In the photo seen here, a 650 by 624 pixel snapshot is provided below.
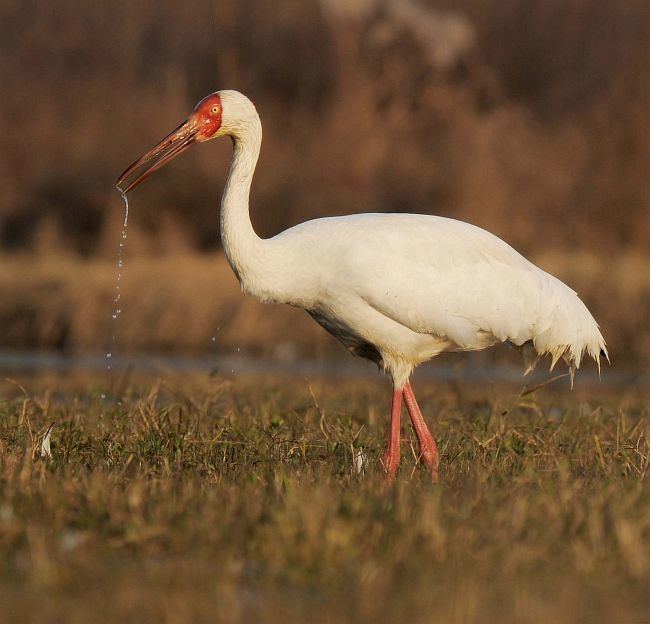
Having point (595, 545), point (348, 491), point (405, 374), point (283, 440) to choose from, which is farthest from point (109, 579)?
point (405, 374)

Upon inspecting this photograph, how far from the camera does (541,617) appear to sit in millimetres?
3898

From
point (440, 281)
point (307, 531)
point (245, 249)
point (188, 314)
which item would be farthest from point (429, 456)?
point (188, 314)

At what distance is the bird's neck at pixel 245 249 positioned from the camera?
6.34 m

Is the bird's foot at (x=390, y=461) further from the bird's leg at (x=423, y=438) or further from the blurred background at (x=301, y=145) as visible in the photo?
the blurred background at (x=301, y=145)

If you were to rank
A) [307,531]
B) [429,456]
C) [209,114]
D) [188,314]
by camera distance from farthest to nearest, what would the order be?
[188,314]
[209,114]
[429,456]
[307,531]

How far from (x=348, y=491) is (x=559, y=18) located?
16161 millimetres

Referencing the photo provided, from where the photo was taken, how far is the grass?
158 inches

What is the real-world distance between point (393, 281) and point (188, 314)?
23.3 ft

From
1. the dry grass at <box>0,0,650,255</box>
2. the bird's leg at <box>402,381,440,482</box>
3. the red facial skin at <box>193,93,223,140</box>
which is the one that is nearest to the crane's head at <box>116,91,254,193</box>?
the red facial skin at <box>193,93,223,140</box>

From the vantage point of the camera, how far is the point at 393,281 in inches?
253

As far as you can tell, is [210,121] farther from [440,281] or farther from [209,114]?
[440,281]

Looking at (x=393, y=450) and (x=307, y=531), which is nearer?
(x=307, y=531)

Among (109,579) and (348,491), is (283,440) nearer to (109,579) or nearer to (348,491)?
(348,491)

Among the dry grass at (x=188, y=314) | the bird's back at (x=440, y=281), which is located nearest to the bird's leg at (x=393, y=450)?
the bird's back at (x=440, y=281)
